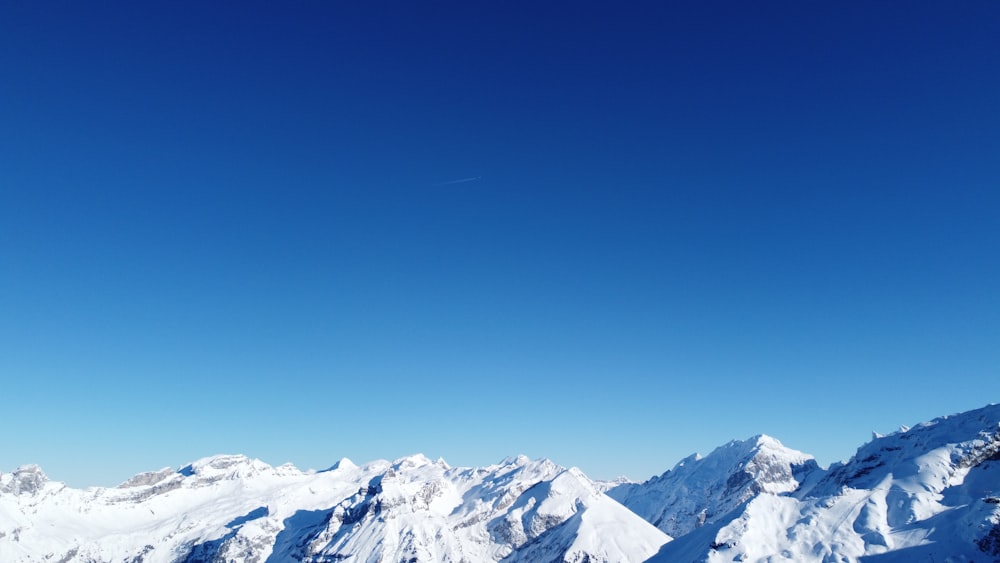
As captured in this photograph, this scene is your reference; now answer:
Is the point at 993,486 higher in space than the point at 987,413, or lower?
lower

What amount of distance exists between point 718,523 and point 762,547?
673 inches

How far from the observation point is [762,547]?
381ft

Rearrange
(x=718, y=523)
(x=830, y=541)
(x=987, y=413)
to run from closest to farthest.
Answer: (x=830, y=541) → (x=718, y=523) → (x=987, y=413)

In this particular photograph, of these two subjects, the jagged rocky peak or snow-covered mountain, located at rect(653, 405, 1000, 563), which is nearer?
snow-covered mountain, located at rect(653, 405, 1000, 563)

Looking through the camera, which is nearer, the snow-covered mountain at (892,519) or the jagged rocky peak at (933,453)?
the snow-covered mountain at (892,519)

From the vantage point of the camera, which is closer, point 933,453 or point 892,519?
point 892,519

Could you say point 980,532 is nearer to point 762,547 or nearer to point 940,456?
point 762,547

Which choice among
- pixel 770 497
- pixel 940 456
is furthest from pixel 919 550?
pixel 940 456

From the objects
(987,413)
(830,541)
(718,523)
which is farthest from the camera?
(987,413)

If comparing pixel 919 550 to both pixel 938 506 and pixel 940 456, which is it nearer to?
pixel 938 506

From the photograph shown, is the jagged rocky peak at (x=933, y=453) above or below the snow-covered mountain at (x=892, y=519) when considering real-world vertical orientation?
above

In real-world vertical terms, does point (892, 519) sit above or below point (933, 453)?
below

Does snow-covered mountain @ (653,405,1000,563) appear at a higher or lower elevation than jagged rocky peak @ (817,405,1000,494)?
lower

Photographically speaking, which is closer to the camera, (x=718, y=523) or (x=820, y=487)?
(x=718, y=523)
